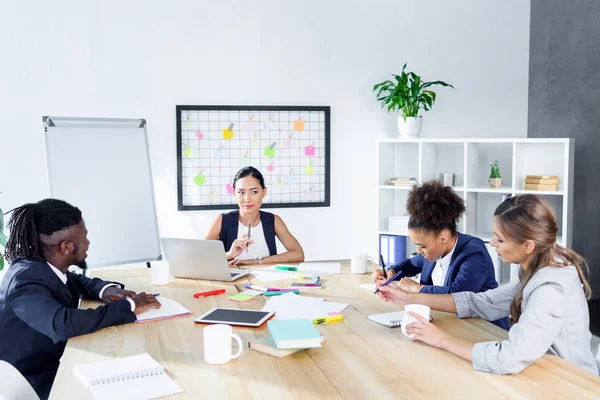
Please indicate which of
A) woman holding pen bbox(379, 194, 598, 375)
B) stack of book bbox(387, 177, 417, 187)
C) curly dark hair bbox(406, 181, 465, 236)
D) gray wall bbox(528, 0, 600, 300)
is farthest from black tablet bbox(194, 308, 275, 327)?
gray wall bbox(528, 0, 600, 300)

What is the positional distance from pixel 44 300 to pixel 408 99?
10.1ft

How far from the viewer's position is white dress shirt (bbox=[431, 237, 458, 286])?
2.29 metres

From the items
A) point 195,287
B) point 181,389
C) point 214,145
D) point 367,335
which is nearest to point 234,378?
point 181,389

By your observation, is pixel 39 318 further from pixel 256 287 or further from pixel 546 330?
pixel 546 330

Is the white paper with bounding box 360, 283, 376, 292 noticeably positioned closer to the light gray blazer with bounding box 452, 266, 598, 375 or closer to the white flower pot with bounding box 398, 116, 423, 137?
the light gray blazer with bounding box 452, 266, 598, 375

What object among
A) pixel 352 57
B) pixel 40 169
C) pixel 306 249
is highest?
pixel 352 57

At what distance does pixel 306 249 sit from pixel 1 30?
2.52 m

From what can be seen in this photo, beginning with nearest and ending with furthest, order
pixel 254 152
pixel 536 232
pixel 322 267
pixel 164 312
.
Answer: pixel 536 232 → pixel 164 312 → pixel 322 267 → pixel 254 152

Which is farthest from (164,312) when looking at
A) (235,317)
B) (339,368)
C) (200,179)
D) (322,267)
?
(200,179)

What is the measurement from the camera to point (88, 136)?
3.46 meters

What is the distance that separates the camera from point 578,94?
168 inches

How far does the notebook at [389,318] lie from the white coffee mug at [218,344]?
0.56m

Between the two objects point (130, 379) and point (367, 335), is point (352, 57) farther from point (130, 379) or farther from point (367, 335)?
point (130, 379)

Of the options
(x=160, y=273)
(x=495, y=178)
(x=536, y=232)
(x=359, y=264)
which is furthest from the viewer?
(x=495, y=178)
